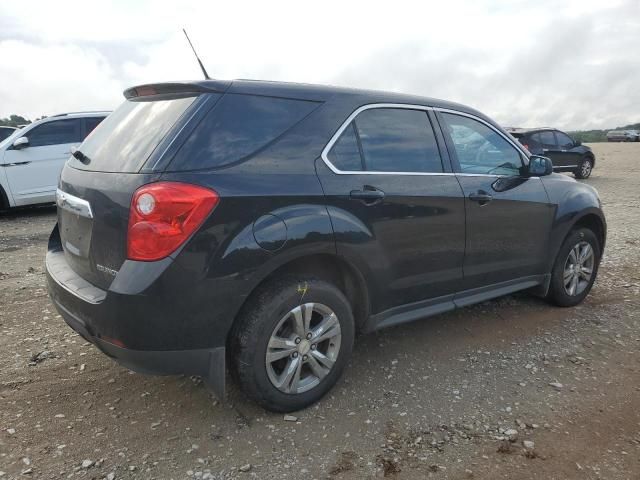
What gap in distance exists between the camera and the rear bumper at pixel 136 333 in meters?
2.45

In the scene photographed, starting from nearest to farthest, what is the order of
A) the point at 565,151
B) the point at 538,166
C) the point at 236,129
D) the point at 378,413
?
the point at 236,129 < the point at 378,413 < the point at 538,166 < the point at 565,151

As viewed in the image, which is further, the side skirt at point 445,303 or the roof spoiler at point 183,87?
the side skirt at point 445,303

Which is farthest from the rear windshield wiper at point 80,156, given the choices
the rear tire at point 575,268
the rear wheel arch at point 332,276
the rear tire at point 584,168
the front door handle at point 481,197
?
the rear tire at point 584,168

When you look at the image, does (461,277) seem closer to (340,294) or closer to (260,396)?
(340,294)

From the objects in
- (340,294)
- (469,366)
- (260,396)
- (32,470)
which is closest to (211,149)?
(340,294)

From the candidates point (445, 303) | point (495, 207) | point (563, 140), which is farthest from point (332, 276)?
point (563, 140)

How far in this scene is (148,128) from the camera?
9.16 ft

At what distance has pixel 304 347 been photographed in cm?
293

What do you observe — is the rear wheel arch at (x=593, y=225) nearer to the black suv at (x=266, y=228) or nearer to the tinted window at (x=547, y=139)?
the black suv at (x=266, y=228)

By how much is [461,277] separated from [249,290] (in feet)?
5.60

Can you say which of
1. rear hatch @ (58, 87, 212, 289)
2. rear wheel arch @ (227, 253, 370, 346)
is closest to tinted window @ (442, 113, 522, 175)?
rear wheel arch @ (227, 253, 370, 346)

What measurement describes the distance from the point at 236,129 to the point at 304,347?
4.01 feet

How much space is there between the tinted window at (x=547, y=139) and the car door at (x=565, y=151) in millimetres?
198

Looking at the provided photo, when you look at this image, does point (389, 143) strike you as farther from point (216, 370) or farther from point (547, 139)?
point (547, 139)
